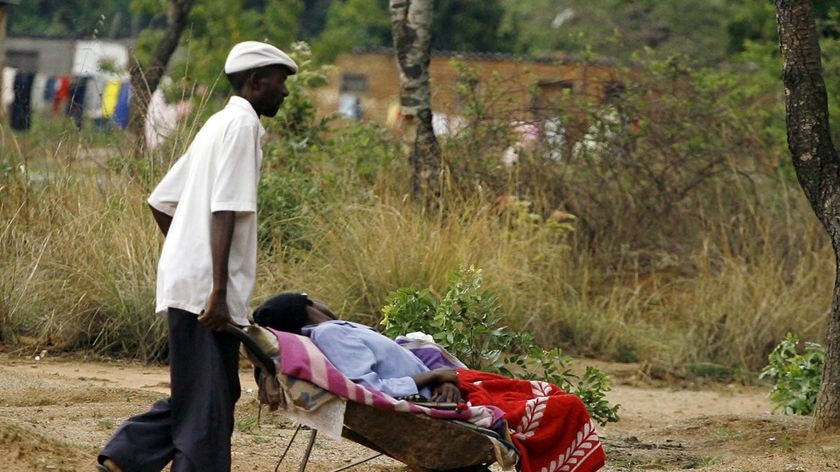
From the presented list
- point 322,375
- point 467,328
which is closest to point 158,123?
point 467,328

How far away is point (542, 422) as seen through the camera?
5348mm

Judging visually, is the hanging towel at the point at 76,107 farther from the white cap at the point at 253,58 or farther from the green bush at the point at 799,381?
the green bush at the point at 799,381

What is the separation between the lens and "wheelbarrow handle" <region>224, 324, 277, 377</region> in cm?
471

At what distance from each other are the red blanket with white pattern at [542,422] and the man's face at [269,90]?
1.28 metres

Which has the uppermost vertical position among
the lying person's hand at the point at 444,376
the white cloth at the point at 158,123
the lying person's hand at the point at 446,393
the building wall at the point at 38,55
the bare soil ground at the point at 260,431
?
the white cloth at the point at 158,123

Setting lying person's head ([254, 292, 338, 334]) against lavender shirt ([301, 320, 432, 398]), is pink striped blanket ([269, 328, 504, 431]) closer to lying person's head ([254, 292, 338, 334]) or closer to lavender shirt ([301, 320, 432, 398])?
lavender shirt ([301, 320, 432, 398])

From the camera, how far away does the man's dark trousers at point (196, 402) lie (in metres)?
4.81

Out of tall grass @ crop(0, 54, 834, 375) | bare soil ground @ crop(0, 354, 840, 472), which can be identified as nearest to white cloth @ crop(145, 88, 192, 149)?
tall grass @ crop(0, 54, 834, 375)

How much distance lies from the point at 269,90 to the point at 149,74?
9299mm

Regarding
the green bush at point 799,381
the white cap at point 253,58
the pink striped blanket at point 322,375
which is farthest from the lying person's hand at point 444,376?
the green bush at point 799,381

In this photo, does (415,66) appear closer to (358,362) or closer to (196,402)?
(358,362)

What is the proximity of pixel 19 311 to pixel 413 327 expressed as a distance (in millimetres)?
3309

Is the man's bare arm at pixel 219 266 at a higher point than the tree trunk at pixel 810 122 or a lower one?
lower

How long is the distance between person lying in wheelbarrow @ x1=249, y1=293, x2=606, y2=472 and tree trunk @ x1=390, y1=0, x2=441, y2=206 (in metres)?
5.91
